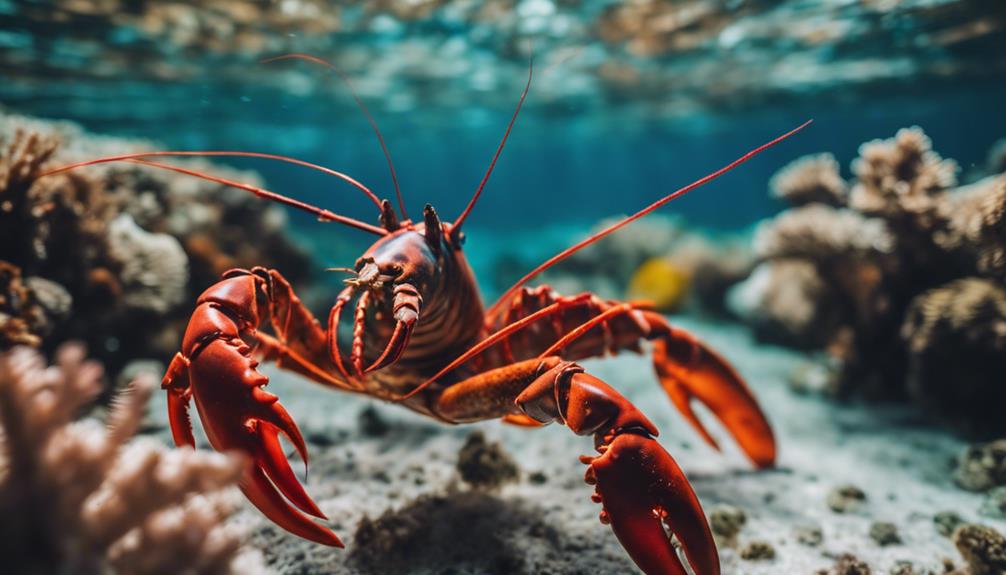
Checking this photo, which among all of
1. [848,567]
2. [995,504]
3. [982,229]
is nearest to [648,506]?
[848,567]

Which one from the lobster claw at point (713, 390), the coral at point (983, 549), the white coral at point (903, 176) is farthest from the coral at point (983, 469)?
the white coral at point (903, 176)

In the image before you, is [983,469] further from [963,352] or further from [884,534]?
[884,534]

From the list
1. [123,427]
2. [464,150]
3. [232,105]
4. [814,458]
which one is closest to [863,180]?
[814,458]

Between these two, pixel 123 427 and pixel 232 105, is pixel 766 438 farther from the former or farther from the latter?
pixel 232 105

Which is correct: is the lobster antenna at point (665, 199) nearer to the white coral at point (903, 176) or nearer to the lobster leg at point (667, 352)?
the lobster leg at point (667, 352)

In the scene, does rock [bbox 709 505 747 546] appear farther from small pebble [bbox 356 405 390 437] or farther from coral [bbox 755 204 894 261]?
coral [bbox 755 204 894 261]
